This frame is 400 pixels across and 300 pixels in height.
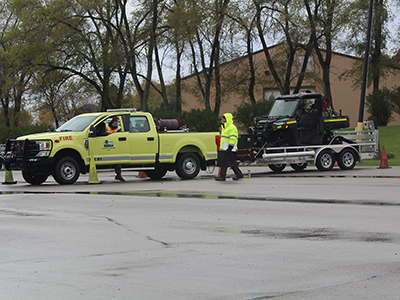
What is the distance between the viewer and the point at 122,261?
20.5ft

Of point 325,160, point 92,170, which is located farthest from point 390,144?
point 92,170

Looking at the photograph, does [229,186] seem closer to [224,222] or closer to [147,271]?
[224,222]

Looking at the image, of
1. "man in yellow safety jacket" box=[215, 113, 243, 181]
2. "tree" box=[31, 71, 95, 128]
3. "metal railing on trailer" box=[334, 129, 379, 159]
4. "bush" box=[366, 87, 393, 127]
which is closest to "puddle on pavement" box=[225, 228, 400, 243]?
"man in yellow safety jacket" box=[215, 113, 243, 181]

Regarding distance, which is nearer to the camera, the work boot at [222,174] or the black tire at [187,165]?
the work boot at [222,174]

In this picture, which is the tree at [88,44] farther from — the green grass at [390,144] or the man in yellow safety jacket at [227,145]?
the man in yellow safety jacket at [227,145]

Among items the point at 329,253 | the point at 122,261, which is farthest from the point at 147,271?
the point at 329,253

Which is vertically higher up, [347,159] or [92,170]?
[347,159]

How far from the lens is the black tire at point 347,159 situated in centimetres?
2045

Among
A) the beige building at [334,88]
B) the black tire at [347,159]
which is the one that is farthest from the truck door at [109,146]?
the beige building at [334,88]

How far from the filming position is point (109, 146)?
17.2 metres

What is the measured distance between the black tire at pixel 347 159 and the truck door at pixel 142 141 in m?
7.12

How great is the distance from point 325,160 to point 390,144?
15584 millimetres

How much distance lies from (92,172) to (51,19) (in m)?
23.7

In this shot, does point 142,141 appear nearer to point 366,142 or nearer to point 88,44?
point 366,142
